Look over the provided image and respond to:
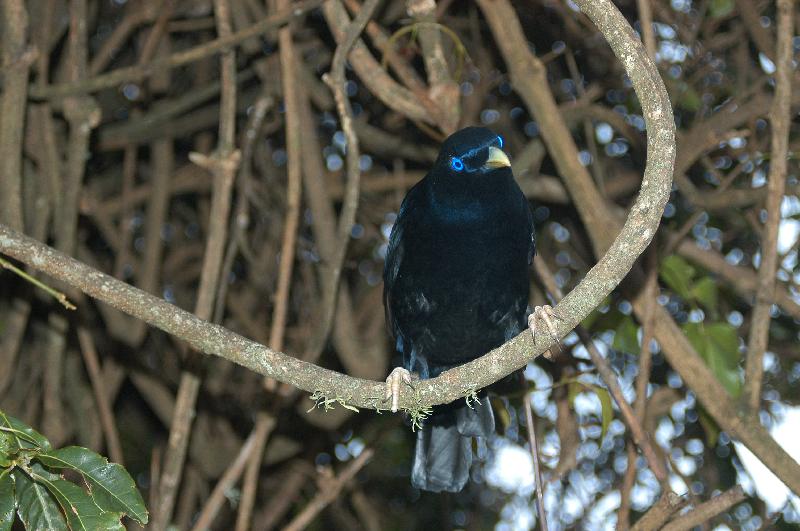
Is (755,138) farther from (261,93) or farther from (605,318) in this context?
(261,93)

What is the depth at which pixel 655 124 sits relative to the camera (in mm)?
2268

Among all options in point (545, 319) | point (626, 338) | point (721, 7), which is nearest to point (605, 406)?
point (626, 338)

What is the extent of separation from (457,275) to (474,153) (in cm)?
51

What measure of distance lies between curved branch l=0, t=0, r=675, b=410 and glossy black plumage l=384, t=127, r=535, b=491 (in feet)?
3.24

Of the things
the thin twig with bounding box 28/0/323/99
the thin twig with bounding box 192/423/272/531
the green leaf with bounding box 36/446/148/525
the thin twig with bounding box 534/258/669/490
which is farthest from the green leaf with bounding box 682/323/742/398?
the green leaf with bounding box 36/446/148/525

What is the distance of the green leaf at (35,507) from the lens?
7.61 feet

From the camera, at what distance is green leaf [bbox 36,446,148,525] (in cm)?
233

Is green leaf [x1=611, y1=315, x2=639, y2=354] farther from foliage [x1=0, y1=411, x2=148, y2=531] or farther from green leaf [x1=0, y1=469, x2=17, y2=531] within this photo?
green leaf [x1=0, y1=469, x2=17, y2=531]

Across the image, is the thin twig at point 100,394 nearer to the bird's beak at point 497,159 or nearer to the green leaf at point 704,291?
the bird's beak at point 497,159

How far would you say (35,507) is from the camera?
234cm

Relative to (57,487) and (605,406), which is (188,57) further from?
(57,487)

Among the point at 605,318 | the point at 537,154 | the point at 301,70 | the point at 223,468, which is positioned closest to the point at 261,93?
the point at 301,70

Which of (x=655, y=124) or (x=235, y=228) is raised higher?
(x=235, y=228)

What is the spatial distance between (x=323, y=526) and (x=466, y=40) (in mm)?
3216
